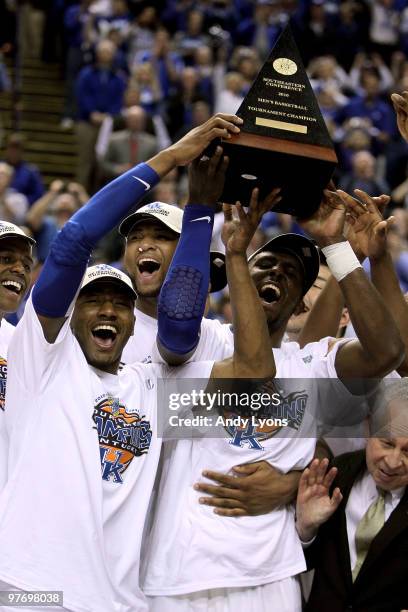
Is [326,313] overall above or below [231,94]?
below

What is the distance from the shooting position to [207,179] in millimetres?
3748

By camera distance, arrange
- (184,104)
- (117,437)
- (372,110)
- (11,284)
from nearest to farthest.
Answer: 1. (117,437)
2. (11,284)
3. (184,104)
4. (372,110)

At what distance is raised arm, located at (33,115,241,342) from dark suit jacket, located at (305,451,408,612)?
1.29 meters

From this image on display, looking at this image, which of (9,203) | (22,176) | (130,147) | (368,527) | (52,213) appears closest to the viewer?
(368,527)

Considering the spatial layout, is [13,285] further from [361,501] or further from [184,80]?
[184,80]

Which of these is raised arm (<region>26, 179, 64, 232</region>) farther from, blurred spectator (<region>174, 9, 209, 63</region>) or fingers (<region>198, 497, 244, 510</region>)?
fingers (<region>198, 497, 244, 510</region>)

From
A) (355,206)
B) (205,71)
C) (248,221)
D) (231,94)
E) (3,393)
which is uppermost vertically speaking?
(205,71)

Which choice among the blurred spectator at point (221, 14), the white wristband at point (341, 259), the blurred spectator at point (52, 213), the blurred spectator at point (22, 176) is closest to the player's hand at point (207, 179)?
the white wristband at point (341, 259)

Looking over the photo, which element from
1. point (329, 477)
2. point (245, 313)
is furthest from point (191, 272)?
point (329, 477)

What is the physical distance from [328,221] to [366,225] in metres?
0.15

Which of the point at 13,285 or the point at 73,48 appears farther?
the point at 73,48

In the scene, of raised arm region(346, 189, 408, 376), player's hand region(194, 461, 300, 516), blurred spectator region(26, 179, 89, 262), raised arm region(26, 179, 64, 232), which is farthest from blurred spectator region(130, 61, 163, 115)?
player's hand region(194, 461, 300, 516)

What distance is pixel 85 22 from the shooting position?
43.5 ft

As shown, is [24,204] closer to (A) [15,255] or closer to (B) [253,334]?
(A) [15,255]
